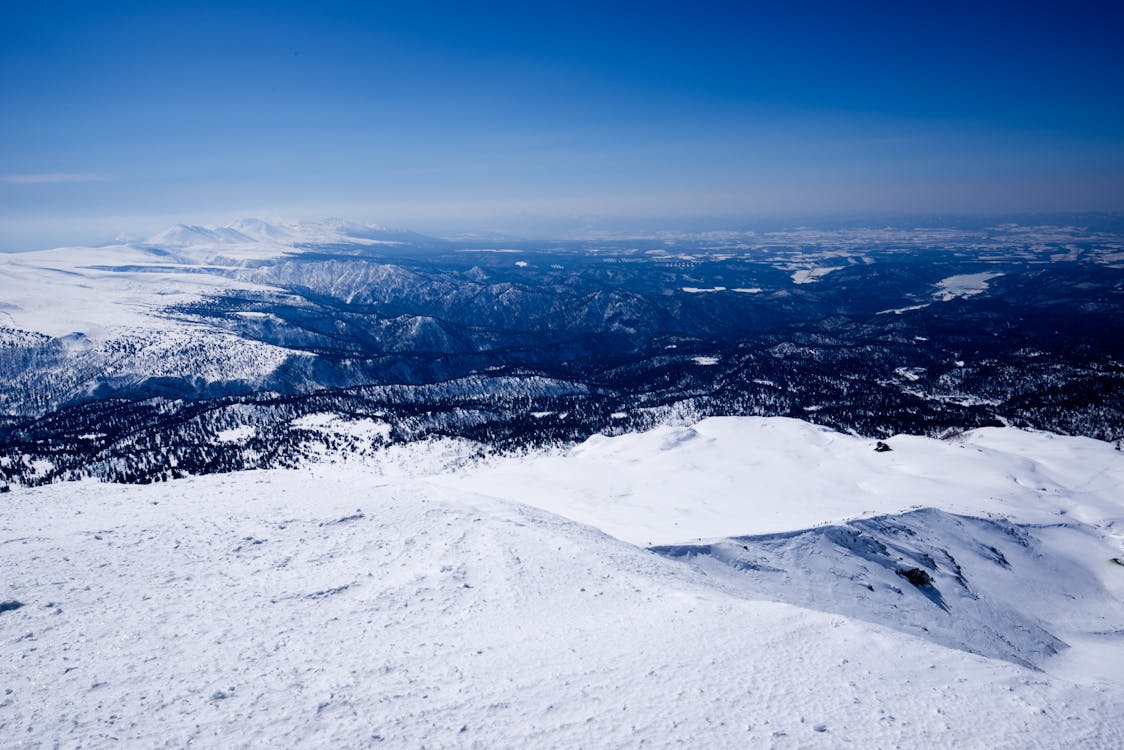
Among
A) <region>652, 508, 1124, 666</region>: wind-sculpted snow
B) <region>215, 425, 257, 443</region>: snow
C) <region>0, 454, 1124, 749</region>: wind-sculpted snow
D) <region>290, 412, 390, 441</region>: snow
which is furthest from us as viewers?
<region>290, 412, 390, 441</region>: snow

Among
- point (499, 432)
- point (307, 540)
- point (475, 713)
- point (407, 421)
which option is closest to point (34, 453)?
point (407, 421)

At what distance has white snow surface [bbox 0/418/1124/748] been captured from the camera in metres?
17.7

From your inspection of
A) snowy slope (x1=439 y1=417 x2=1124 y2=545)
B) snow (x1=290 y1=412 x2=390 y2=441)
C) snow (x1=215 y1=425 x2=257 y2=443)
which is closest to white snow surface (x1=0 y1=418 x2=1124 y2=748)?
snowy slope (x1=439 y1=417 x2=1124 y2=545)

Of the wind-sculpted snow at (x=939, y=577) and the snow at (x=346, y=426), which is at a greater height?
the wind-sculpted snow at (x=939, y=577)

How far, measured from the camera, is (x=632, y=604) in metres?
29.6

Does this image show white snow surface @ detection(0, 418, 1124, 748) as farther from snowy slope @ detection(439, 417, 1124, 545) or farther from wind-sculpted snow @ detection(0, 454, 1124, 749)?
snowy slope @ detection(439, 417, 1124, 545)

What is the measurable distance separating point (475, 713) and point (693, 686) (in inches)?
327

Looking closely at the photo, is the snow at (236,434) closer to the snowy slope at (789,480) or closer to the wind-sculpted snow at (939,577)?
the snowy slope at (789,480)

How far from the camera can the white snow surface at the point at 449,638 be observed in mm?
17672

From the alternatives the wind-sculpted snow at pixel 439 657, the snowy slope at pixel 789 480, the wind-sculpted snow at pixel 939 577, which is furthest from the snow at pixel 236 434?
the wind-sculpted snow at pixel 939 577

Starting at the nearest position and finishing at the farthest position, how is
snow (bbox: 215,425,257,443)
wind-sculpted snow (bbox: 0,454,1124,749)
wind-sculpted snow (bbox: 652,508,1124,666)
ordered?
wind-sculpted snow (bbox: 0,454,1124,749), wind-sculpted snow (bbox: 652,508,1124,666), snow (bbox: 215,425,257,443)

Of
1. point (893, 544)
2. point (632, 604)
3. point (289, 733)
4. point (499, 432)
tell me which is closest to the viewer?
point (289, 733)

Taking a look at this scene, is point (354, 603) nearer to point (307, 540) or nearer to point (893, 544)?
point (307, 540)

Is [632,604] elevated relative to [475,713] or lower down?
lower down
